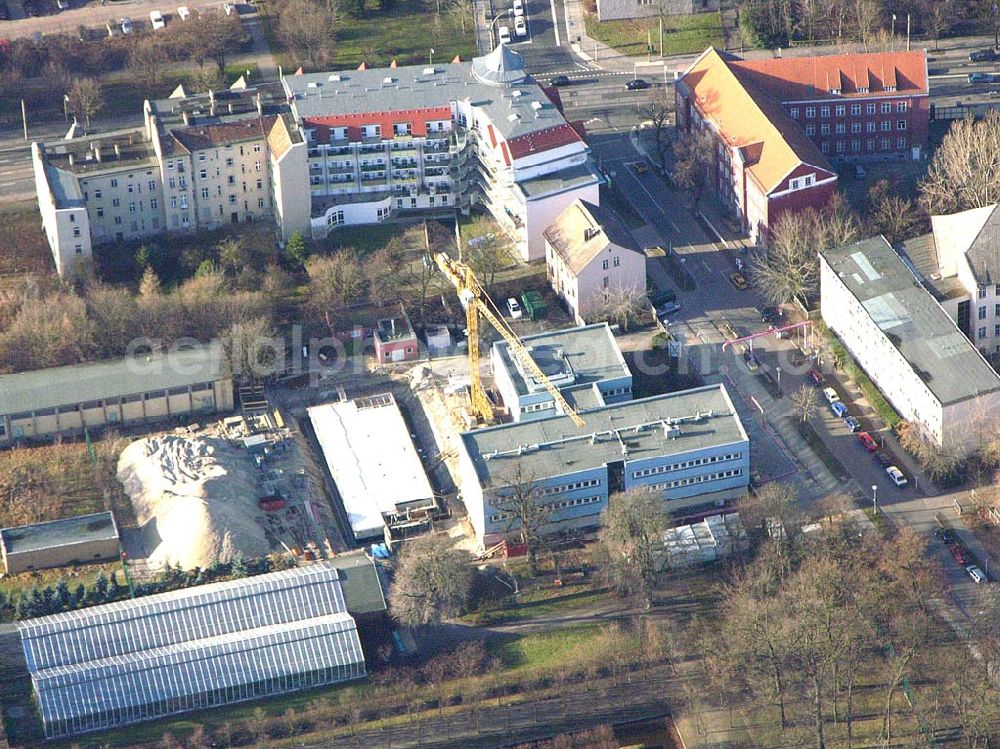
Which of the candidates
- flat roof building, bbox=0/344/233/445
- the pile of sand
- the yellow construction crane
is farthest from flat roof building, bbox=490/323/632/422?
flat roof building, bbox=0/344/233/445

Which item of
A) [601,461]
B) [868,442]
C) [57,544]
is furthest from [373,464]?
[868,442]

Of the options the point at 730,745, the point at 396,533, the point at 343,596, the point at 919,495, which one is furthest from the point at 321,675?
the point at 919,495

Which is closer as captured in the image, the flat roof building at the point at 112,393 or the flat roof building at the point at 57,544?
the flat roof building at the point at 57,544

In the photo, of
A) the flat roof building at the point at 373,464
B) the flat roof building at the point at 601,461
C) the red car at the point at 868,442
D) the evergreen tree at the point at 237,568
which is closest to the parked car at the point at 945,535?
the red car at the point at 868,442

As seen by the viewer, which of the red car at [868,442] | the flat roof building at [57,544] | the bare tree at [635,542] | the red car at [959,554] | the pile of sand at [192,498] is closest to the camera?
the bare tree at [635,542]

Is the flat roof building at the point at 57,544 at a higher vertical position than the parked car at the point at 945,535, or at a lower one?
higher

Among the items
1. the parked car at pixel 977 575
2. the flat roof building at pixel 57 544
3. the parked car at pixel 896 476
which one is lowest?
the parked car at pixel 977 575

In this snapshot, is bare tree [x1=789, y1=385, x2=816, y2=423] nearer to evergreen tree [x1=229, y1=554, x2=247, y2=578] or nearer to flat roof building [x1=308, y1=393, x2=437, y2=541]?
flat roof building [x1=308, y1=393, x2=437, y2=541]

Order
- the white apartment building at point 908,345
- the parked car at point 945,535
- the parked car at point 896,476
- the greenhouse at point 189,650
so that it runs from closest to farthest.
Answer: the greenhouse at point 189,650
the parked car at point 945,535
the parked car at point 896,476
the white apartment building at point 908,345

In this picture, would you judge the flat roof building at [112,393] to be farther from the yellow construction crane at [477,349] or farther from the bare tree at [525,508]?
the bare tree at [525,508]
